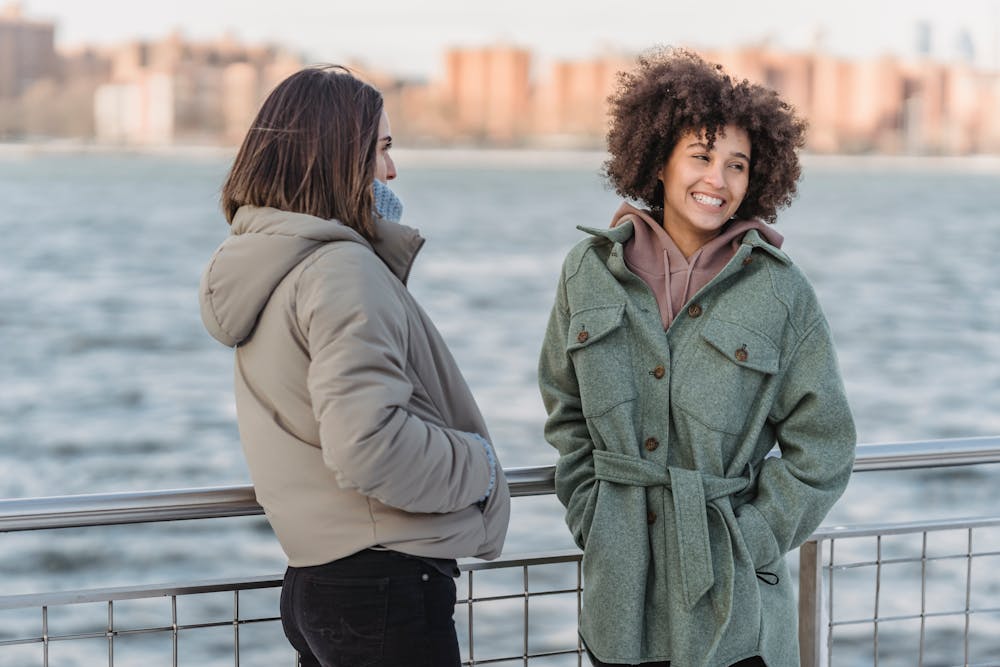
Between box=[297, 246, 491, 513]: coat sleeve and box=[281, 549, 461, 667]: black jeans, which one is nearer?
box=[297, 246, 491, 513]: coat sleeve

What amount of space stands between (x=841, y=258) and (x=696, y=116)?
157 ft

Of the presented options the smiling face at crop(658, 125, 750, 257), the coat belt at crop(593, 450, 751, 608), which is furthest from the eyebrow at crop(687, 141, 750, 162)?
the coat belt at crop(593, 450, 751, 608)

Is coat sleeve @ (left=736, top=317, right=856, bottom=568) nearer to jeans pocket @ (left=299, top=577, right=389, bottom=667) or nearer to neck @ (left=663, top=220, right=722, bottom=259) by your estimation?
neck @ (left=663, top=220, right=722, bottom=259)

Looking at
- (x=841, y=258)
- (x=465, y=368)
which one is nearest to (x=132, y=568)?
(x=465, y=368)

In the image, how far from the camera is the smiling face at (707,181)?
92.8 inches

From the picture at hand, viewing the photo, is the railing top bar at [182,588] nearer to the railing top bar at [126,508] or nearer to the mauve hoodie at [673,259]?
the railing top bar at [126,508]

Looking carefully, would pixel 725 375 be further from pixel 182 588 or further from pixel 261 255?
pixel 182 588

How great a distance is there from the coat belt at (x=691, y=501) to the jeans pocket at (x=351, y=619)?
517 millimetres

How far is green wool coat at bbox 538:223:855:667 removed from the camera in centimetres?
225

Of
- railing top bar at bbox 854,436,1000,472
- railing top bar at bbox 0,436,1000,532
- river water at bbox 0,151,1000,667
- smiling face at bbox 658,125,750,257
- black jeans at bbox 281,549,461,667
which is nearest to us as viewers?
black jeans at bbox 281,549,461,667

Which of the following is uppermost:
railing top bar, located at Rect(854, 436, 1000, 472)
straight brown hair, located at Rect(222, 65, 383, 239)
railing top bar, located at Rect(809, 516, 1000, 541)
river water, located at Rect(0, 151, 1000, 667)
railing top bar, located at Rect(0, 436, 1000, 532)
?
straight brown hair, located at Rect(222, 65, 383, 239)

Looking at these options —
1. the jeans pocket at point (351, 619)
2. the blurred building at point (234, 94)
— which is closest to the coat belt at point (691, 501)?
the jeans pocket at point (351, 619)

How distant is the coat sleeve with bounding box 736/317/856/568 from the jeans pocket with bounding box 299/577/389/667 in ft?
2.16

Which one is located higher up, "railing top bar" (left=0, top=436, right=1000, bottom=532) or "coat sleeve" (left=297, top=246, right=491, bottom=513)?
"coat sleeve" (left=297, top=246, right=491, bottom=513)
